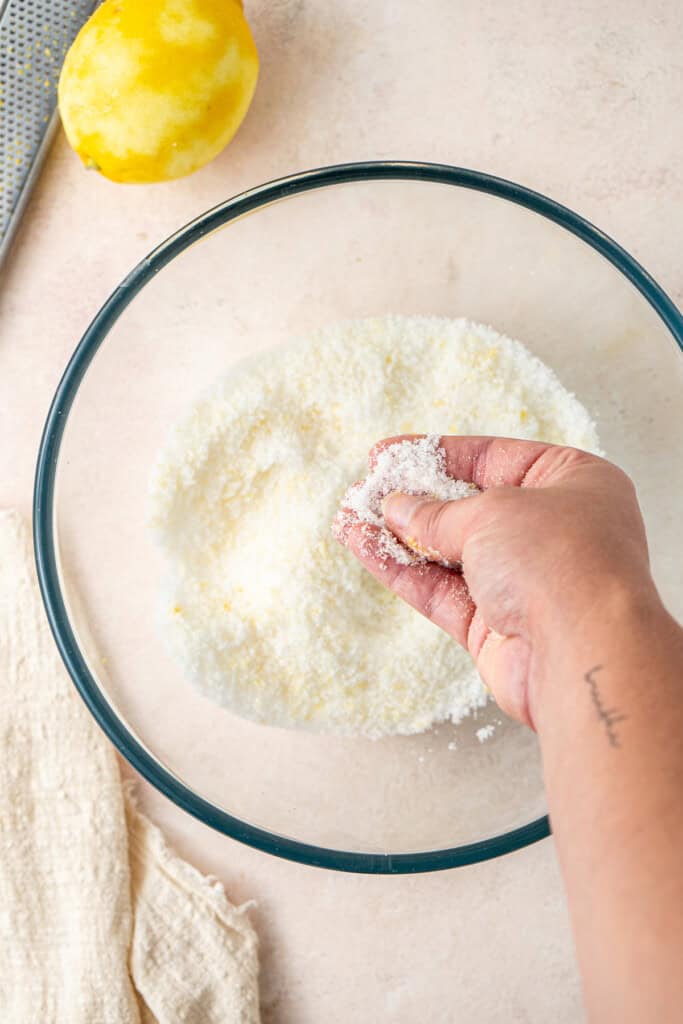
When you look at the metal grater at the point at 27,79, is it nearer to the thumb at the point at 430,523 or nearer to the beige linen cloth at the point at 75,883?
the beige linen cloth at the point at 75,883

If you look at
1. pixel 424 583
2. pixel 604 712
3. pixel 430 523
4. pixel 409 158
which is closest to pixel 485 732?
pixel 424 583

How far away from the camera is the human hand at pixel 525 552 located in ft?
2.19

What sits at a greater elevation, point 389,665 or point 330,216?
point 330,216

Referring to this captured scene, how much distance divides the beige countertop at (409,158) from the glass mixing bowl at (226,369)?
10cm

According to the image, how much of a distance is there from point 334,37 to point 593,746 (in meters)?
0.93

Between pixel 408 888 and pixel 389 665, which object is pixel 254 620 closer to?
pixel 389 665

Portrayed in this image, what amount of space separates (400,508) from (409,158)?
1.68 ft

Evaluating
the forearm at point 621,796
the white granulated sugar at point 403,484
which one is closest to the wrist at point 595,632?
the forearm at point 621,796

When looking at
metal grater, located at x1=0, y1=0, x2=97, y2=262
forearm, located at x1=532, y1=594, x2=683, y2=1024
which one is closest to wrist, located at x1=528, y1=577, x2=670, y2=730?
forearm, located at x1=532, y1=594, x2=683, y2=1024

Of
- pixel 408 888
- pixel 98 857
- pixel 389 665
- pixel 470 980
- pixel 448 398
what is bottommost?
pixel 470 980

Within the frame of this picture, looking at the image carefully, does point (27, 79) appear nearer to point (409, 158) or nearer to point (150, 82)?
point (150, 82)

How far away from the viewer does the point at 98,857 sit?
1081mm

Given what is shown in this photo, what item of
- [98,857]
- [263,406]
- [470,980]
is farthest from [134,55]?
[470,980]

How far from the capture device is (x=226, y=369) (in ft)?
3.53
